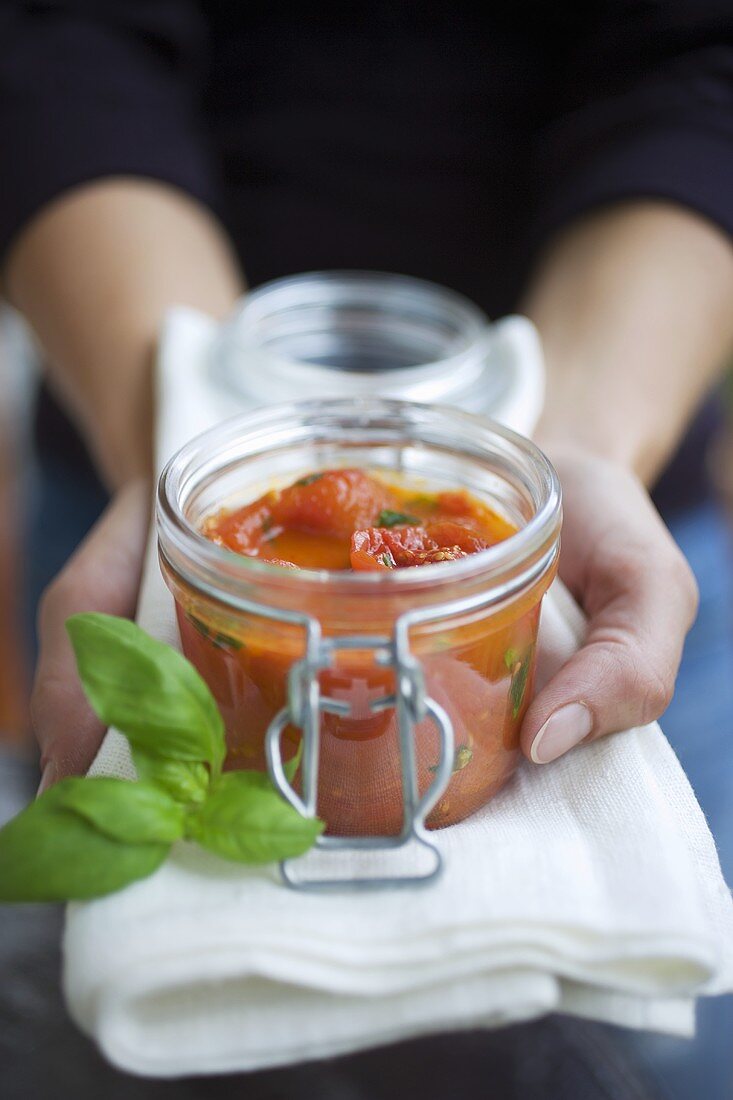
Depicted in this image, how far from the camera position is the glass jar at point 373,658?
2.74 feet

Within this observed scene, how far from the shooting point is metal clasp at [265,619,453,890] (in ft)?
2.67

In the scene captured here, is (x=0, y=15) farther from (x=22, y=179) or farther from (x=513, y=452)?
(x=513, y=452)

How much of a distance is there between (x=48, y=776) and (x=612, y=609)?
601mm

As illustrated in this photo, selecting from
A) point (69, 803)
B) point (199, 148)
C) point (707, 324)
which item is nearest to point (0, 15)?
point (199, 148)

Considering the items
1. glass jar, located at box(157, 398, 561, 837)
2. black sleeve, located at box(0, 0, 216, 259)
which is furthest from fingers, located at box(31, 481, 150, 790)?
black sleeve, located at box(0, 0, 216, 259)

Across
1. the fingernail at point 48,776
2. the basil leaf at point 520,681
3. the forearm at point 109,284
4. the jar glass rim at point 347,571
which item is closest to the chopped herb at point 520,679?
the basil leaf at point 520,681

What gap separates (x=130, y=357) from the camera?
1661 millimetres

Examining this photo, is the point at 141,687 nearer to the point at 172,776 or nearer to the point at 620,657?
the point at 172,776

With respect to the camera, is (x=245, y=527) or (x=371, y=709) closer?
(x=371, y=709)

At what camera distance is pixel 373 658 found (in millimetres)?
849

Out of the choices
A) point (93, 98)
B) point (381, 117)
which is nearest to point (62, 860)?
point (93, 98)

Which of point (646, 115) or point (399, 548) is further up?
point (646, 115)

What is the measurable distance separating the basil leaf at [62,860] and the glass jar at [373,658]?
15 cm

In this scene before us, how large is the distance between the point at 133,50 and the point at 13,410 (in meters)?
2.36
